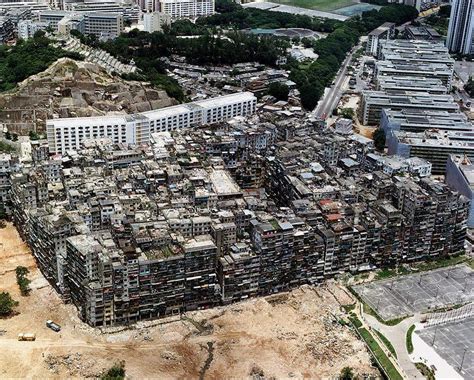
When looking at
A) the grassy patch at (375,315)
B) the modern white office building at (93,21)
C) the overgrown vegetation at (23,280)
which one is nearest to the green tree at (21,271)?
the overgrown vegetation at (23,280)

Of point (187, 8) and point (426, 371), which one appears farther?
point (187, 8)

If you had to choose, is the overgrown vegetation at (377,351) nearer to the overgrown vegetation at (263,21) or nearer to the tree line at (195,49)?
the tree line at (195,49)

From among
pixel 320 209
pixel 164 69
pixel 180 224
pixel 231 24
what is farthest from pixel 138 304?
pixel 231 24

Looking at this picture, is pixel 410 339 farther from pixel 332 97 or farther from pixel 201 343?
pixel 332 97

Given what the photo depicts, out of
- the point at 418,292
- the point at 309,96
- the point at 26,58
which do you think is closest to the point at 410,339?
the point at 418,292

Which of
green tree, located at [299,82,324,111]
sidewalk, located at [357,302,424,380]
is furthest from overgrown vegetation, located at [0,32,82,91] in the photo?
sidewalk, located at [357,302,424,380]

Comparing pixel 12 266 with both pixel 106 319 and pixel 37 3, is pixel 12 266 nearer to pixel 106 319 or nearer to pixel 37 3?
pixel 106 319

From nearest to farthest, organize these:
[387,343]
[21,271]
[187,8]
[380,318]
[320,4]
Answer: [387,343]
[380,318]
[21,271]
[187,8]
[320,4]
